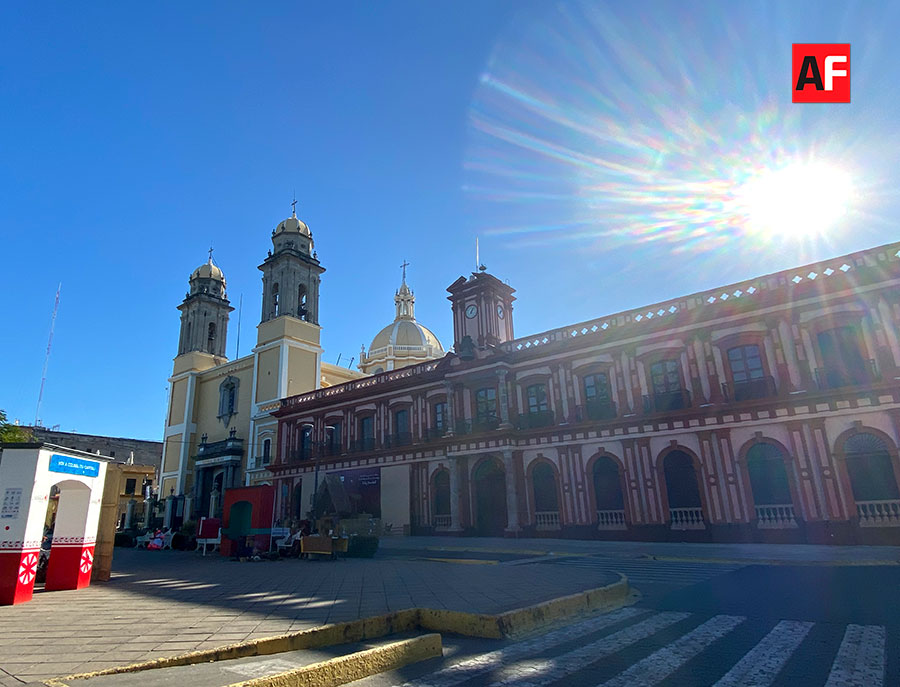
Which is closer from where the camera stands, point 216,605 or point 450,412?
point 216,605

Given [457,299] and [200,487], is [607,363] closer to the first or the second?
[457,299]

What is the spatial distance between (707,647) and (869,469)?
1649cm

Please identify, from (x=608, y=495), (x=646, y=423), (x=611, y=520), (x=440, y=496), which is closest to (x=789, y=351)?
(x=646, y=423)

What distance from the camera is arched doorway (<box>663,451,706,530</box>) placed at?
68.1 feet

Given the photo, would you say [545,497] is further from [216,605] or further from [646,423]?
[216,605]

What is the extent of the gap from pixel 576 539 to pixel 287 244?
113ft

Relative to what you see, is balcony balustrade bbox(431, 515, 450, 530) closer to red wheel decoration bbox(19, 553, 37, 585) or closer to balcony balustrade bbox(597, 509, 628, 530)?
balcony balustrade bbox(597, 509, 628, 530)

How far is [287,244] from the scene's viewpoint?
46469mm

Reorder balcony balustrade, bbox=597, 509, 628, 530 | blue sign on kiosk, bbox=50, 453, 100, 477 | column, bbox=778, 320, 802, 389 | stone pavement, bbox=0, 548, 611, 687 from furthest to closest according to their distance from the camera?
balcony balustrade, bbox=597, 509, 628, 530
column, bbox=778, 320, 802, 389
blue sign on kiosk, bbox=50, 453, 100, 477
stone pavement, bbox=0, 548, 611, 687

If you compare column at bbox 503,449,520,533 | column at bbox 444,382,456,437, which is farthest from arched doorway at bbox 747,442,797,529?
column at bbox 444,382,456,437

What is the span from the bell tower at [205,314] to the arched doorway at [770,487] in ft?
152

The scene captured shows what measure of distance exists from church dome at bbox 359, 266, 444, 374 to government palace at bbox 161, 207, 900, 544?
606 inches

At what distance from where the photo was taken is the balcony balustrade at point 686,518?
2059 centimetres

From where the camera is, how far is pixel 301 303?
45.8 m
